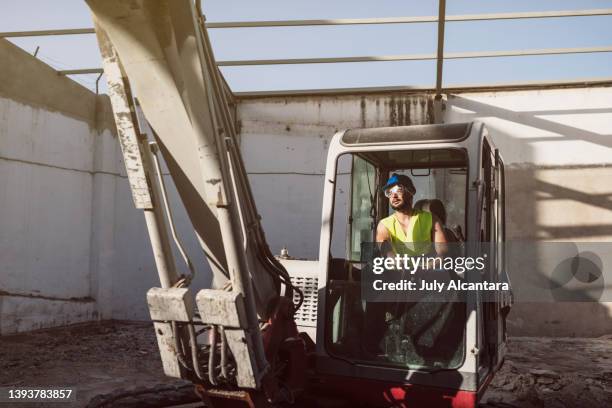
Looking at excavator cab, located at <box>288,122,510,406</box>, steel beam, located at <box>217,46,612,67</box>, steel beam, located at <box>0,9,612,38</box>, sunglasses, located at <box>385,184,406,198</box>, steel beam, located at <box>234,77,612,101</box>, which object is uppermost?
steel beam, located at <box>0,9,612,38</box>

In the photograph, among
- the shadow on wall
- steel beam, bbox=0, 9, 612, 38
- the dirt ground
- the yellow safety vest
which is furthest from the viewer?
the shadow on wall

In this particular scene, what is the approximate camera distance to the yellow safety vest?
3.90 metres

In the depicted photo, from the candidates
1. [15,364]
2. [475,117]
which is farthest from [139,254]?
[475,117]

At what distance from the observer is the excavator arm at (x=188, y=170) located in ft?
9.10

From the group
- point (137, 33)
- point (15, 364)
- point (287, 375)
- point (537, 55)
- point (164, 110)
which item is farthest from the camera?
point (537, 55)

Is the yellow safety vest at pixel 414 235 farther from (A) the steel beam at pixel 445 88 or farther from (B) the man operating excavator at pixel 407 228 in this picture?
(A) the steel beam at pixel 445 88

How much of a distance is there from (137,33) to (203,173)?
2.48ft

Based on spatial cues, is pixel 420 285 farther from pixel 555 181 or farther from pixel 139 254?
pixel 139 254

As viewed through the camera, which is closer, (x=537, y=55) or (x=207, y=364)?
(x=207, y=364)

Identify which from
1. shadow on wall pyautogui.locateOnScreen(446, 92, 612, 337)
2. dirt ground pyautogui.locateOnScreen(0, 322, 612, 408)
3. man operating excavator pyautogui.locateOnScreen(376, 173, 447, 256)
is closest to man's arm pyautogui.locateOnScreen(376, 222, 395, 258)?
man operating excavator pyautogui.locateOnScreen(376, 173, 447, 256)

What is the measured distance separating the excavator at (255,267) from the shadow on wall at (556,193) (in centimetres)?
469

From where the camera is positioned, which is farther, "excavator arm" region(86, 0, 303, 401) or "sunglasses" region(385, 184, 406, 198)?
"sunglasses" region(385, 184, 406, 198)

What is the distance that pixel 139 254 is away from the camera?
9.66 meters

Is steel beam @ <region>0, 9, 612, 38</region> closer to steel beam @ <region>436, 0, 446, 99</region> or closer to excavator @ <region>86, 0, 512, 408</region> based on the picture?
steel beam @ <region>436, 0, 446, 99</region>
